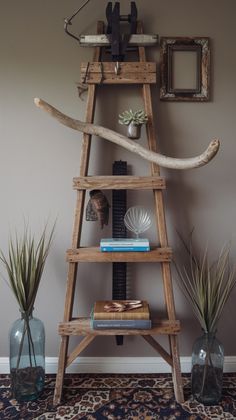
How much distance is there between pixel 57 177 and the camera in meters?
1.97

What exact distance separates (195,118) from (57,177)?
2.95ft

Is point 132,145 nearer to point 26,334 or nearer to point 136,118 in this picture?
point 136,118

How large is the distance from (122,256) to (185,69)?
114cm

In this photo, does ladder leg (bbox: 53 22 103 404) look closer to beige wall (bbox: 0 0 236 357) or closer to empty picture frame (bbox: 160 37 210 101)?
beige wall (bbox: 0 0 236 357)

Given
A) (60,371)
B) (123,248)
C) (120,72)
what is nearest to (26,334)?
(60,371)

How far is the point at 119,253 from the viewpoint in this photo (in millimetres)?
1727

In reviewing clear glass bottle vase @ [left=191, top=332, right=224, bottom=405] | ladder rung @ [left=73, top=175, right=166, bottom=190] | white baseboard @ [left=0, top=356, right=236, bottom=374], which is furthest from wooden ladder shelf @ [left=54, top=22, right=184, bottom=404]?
white baseboard @ [left=0, top=356, right=236, bottom=374]

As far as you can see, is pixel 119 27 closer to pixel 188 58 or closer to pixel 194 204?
pixel 188 58

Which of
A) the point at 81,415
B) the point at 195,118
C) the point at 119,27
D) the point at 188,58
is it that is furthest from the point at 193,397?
the point at 119,27

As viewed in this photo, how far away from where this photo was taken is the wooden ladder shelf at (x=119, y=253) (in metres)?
1.72

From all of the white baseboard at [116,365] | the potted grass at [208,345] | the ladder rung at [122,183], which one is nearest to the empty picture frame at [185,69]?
the ladder rung at [122,183]

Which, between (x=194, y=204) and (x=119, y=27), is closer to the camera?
(x=119, y=27)

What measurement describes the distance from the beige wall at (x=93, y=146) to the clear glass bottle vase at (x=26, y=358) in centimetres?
20

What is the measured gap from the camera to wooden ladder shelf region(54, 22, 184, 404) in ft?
5.64
